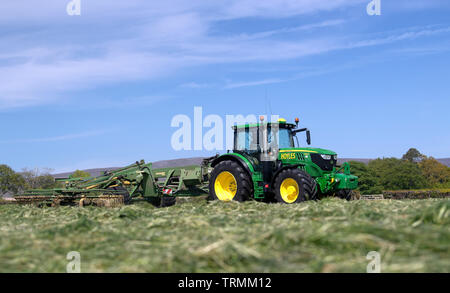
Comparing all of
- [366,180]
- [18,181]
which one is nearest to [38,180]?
[18,181]

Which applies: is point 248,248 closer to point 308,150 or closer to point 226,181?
point 308,150

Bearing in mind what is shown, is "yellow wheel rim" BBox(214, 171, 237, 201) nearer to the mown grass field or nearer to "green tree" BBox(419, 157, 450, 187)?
the mown grass field

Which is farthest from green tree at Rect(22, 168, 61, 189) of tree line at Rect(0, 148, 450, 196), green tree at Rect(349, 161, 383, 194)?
green tree at Rect(349, 161, 383, 194)

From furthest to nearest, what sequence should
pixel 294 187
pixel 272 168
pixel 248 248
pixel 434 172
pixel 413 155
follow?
pixel 413 155 → pixel 434 172 → pixel 272 168 → pixel 294 187 → pixel 248 248

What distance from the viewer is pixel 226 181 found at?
13.7 metres

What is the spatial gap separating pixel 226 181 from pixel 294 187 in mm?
2328

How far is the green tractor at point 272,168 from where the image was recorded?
41.5 ft

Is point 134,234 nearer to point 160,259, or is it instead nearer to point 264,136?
point 160,259

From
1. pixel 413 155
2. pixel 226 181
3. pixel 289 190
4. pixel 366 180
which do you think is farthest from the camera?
pixel 413 155

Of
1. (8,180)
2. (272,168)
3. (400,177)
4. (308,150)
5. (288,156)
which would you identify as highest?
(308,150)

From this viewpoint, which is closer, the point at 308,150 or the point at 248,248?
the point at 248,248

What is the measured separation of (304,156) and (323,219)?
6.78 meters
